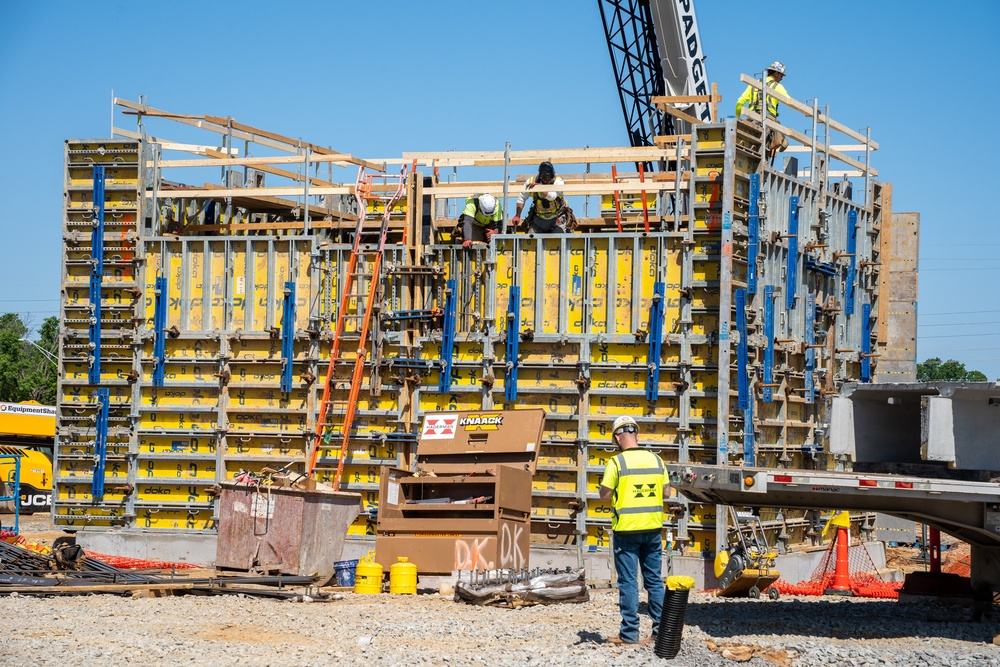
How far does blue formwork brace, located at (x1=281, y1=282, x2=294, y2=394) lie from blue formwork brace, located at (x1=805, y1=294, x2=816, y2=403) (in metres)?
7.17

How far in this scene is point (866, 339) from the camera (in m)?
19.9

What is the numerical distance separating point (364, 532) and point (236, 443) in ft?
7.66

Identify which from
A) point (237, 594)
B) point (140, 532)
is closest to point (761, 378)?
point (237, 594)

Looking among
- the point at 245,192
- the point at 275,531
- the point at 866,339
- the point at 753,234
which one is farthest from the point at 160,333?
the point at 866,339

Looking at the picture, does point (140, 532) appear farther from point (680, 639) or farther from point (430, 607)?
point (680, 639)

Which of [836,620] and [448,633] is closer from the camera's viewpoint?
[448,633]

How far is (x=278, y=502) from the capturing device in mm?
15797

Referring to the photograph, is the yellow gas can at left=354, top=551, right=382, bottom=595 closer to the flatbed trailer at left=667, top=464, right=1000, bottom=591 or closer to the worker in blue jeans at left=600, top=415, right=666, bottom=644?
the flatbed trailer at left=667, top=464, right=1000, bottom=591

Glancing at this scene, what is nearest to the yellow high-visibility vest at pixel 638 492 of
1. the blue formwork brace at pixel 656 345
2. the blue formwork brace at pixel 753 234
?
the blue formwork brace at pixel 656 345

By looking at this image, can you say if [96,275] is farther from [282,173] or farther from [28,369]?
[28,369]

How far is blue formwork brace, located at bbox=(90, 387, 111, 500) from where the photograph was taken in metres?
19.1

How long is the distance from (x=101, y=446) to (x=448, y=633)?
31.0 ft

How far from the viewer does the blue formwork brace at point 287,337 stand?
1844 cm

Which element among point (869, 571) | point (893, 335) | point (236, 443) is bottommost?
point (869, 571)
